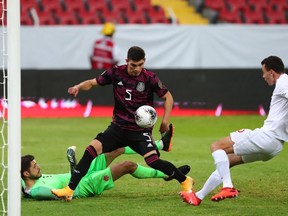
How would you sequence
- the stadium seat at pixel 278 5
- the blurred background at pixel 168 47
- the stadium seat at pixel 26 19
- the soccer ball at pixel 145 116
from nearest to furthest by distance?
1. the soccer ball at pixel 145 116
2. the blurred background at pixel 168 47
3. the stadium seat at pixel 26 19
4. the stadium seat at pixel 278 5

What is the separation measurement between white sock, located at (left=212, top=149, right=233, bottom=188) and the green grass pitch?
1.04 feet

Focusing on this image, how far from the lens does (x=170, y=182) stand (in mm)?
10625

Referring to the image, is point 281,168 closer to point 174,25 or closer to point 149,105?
point 149,105

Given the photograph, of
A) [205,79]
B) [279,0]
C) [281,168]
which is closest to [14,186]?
[281,168]

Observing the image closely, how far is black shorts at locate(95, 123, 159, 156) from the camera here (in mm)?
9203

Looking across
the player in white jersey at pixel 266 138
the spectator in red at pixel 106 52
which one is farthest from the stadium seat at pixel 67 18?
the player in white jersey at pixel 266 138

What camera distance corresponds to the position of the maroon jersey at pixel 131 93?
929 centimetres

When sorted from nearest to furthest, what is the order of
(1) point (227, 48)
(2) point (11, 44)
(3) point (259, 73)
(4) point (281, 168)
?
(2) point (11, 44), (4) point (281, 168), (3) point (259, 73), (1) point (227, 48)

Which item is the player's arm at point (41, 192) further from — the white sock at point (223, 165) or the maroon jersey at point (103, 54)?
the maroon jersey at point (103, 54)

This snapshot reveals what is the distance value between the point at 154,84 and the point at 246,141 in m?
1.26

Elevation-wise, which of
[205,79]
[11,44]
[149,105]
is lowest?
[205,79]

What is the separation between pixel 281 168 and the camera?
11.9 m

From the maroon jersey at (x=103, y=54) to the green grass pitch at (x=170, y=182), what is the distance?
1.93 meters

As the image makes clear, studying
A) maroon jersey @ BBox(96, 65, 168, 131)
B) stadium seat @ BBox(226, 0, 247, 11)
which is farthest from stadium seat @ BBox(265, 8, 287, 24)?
maroon jersey @ BBox(96, 65, 168, 131)
